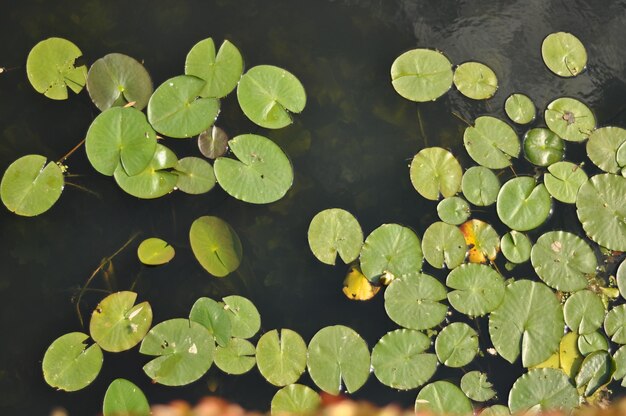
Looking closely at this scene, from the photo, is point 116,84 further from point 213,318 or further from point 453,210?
point 453,210

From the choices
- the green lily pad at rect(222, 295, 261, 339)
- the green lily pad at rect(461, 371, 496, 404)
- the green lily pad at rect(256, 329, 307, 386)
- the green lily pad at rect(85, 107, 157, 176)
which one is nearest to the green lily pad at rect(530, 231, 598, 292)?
the green lily pad at rect(461, 371, 496, 404)

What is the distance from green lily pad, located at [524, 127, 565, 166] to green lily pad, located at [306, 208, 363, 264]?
2.83ft

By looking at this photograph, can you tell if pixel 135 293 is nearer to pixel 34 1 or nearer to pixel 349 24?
pixel 34 1

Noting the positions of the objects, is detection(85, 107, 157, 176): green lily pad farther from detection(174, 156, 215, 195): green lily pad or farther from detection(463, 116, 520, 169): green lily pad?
detection(463, 116, 520, 169): green lily pad

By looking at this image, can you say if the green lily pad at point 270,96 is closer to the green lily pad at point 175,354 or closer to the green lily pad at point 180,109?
the green lily pad at point 180,109

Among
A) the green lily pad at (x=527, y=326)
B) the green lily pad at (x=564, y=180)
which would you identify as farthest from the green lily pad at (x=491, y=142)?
the green lily pad at (x=527, y=326)

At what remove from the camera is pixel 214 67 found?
259 centimetres

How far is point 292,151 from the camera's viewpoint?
262 centimetres

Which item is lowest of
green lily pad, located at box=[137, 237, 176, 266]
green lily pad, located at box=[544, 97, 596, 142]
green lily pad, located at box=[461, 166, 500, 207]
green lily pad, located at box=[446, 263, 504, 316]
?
green lily pad, located at box=[446, 263, 504, 316]

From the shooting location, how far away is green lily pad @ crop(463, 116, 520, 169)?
2670 millimetres

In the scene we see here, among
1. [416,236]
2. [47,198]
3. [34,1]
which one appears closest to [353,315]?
[416,236]

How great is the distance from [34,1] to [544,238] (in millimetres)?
2374

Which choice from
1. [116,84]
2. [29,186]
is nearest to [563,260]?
[116,84]

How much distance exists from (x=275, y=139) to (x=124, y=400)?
118cm
